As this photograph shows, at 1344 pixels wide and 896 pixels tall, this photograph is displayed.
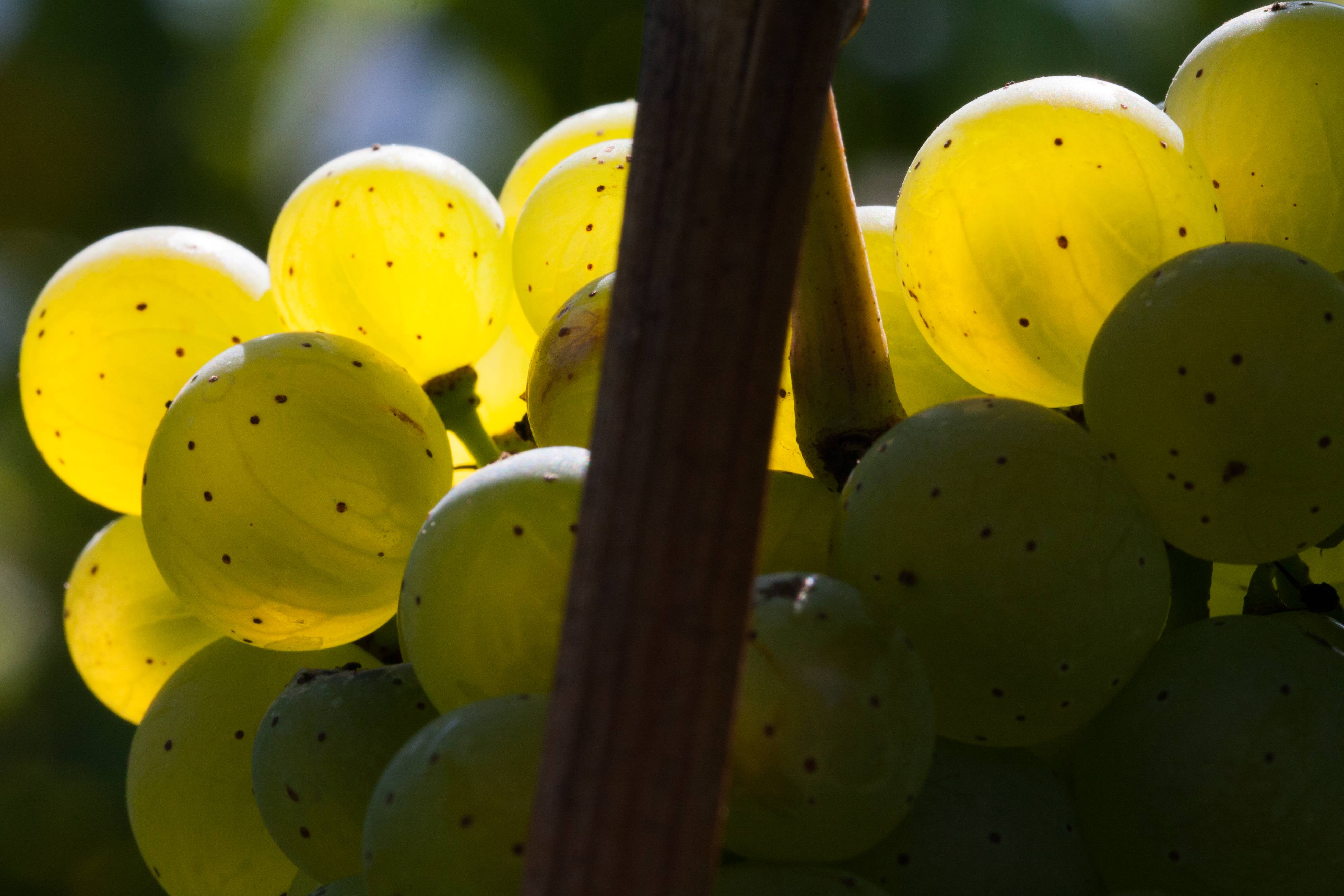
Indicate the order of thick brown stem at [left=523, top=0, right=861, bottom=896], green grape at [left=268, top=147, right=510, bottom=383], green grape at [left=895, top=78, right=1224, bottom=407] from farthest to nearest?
green grape at [left=268, top=147, right=510, bottom=383] → green grape at [left=895, top=78, right=1224, bottom=407] → thick brown stem at [left=523, top=0, right=861, bottom=896]

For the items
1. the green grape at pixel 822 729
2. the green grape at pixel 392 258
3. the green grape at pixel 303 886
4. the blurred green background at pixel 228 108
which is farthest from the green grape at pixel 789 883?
→ the blurred green background at pixel 228 108

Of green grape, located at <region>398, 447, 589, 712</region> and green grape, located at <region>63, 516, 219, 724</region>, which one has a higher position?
green grape, located at <region>398, 447, 589, 712</region>

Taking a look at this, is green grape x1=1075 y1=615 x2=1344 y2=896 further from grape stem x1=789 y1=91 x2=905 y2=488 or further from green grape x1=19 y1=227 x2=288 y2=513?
green grape x1=19 y1=227 x2=288 y2=513

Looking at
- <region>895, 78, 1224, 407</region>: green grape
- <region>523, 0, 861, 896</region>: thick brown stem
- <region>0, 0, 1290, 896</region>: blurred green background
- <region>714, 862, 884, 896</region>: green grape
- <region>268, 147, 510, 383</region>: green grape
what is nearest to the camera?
<region>523, 0, 861, 896</region>: thick brown stem

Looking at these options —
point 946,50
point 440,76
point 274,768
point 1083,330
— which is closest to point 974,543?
point 1083,330

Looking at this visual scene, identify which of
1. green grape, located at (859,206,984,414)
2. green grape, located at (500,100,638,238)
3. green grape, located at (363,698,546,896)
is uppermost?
green grape, located at (500,100,638,238)

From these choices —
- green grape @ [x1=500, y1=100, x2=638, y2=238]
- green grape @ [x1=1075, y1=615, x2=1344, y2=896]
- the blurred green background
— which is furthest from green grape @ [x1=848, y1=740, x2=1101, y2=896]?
the blurred green background
